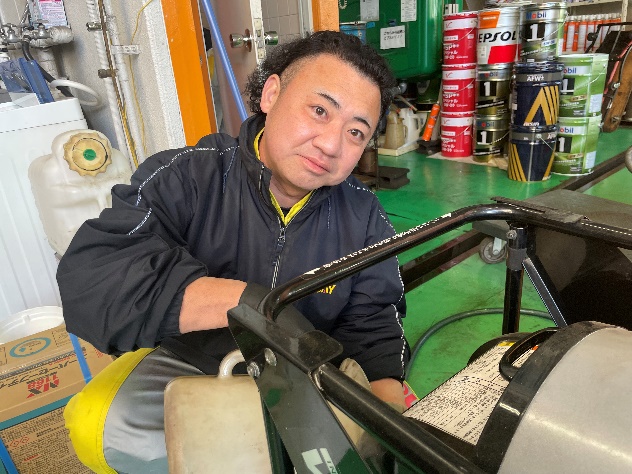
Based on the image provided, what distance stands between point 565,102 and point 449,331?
2.44m

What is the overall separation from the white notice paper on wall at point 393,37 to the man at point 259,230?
333 cm

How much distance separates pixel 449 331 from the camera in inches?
75.8

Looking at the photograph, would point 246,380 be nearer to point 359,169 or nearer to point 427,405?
point 427,405

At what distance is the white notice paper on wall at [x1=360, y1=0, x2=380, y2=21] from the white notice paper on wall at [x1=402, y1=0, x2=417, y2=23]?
0.27 m

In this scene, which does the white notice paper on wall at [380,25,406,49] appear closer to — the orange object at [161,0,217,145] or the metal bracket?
the orange object at [161,0,217,145]

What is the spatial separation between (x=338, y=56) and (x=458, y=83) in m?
3.22

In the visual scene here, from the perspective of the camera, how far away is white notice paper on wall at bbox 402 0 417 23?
4121 millimetres

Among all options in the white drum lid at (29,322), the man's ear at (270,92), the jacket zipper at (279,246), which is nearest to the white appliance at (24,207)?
the white drum lid at (29,322)

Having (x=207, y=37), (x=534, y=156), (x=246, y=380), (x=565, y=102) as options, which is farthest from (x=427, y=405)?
(x=565, y=102)

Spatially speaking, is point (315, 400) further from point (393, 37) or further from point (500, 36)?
point (393, 37)

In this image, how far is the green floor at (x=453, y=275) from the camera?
5.91 ft

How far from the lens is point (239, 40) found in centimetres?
205

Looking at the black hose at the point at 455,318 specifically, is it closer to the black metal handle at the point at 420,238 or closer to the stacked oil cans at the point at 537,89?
the black metal handle at the point at 420,238

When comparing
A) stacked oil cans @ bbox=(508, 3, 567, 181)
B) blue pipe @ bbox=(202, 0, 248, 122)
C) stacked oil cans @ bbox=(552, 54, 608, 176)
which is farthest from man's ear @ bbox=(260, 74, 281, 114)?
stacked oil cans @ bbox=(552, 54, 608, 176)
